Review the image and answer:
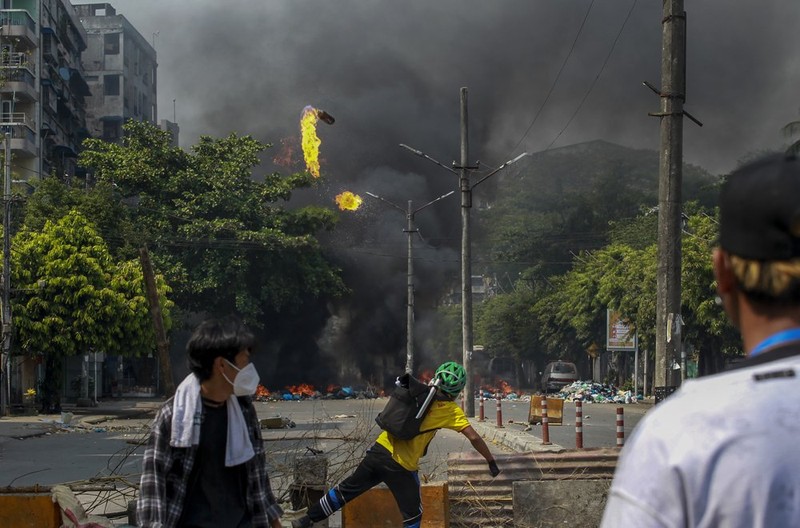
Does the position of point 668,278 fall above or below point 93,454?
above

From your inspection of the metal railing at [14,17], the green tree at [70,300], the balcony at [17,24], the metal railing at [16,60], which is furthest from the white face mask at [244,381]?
the metal railing at [14,17]

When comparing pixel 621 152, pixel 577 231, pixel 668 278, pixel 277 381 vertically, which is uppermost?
pixel 621 152

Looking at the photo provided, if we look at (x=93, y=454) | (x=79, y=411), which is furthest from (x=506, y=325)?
(x=93, y=454)

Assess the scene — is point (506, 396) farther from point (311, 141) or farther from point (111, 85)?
point (111, 85)

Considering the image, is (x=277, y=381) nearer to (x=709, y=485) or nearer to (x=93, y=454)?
(x=93, y=454)

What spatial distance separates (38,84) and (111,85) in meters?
21.6

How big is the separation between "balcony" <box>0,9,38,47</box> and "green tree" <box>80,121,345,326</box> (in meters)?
10.3

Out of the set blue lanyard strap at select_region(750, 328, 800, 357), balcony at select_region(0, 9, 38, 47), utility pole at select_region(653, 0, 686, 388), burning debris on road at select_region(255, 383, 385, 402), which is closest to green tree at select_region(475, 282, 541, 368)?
burning debris on road at select_region(255, 383, 385, 402)

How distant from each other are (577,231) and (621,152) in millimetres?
16553

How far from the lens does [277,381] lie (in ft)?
173

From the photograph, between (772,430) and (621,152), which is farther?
(621,152)

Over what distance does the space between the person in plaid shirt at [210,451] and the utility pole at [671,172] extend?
8.26 m

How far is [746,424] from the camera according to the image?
4.98 feet

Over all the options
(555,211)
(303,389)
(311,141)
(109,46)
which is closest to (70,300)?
(303,389)
